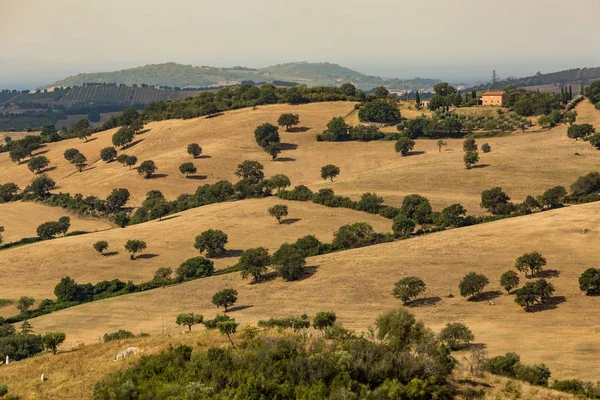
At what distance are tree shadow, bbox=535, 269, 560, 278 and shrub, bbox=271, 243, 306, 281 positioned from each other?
27.9m

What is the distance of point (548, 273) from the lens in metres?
74.4

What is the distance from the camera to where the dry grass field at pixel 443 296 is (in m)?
57.7

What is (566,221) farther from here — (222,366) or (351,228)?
(222,366)

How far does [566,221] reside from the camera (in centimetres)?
9175

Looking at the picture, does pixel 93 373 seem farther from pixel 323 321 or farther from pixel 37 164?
pixel 37 164

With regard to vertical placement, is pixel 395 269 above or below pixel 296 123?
below

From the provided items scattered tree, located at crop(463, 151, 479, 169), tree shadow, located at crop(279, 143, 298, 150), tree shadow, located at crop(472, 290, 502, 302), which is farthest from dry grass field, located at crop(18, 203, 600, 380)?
tree shadow, located at crop(279, 143, 298, 150)

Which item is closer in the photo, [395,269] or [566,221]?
[395,269]

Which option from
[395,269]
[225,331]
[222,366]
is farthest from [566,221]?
[222,366]

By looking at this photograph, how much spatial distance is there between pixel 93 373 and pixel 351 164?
119m

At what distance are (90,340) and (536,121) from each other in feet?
477

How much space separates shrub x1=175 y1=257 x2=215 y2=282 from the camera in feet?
289

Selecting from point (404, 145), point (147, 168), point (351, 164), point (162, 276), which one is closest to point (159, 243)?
point (162, 276)

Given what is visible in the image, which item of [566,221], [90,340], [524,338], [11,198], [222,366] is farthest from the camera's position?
[11,198]
